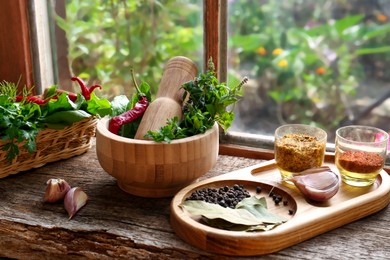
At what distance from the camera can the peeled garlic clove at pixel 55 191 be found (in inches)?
44.9

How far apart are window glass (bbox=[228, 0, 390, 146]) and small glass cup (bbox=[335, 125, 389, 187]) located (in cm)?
31

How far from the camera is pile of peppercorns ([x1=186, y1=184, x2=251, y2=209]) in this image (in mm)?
1079

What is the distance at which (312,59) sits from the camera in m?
1.63

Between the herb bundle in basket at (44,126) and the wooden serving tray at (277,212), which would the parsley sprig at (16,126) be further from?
the wooden serving tray at (277,212)

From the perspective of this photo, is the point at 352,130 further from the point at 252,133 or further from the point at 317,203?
the point at 252,133

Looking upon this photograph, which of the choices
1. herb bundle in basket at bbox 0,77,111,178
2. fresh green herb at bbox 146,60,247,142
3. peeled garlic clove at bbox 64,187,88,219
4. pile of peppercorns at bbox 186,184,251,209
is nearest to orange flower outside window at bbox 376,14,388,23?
fresh green herb at bbox 146,60,247,142

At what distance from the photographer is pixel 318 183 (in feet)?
3.57

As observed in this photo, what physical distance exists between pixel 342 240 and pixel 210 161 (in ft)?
0.95

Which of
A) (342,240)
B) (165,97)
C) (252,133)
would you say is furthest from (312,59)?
(342,240)

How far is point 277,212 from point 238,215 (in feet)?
0.34

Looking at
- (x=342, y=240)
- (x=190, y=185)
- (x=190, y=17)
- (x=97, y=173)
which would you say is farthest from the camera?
(x=190, y=17)

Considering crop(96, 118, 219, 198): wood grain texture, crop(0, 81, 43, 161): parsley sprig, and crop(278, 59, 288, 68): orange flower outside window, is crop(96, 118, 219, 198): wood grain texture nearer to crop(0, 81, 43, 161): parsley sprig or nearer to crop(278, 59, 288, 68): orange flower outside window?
crop(0, 81, 43, 161): parsley sprig

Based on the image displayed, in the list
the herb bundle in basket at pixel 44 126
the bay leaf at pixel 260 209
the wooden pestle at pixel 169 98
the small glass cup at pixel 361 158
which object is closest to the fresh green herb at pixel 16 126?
the herb bundle in basket at pixel 44 126

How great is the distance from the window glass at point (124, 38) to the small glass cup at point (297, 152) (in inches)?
14.1
